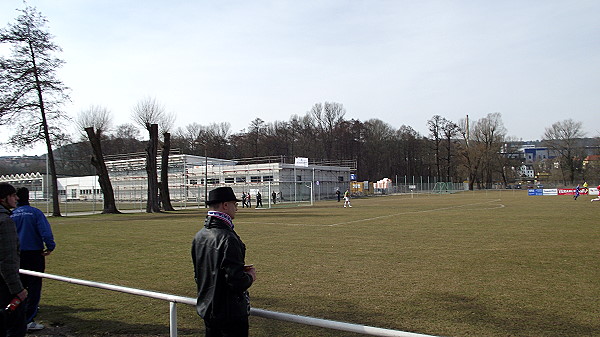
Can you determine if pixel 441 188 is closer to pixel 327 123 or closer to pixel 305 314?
pixel 327 123

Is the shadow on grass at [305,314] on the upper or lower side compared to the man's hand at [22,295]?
lower

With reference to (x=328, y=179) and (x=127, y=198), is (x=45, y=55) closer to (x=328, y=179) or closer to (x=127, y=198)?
(x=127, y=198)

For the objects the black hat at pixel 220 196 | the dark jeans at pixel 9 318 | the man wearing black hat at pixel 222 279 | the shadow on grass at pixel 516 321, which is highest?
the black hat at pixel 220 196

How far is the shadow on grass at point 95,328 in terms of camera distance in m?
6.29

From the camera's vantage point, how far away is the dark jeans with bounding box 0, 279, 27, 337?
484 centimetres

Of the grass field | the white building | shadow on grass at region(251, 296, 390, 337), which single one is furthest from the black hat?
the white building

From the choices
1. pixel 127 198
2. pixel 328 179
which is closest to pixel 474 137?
pixel 328 179

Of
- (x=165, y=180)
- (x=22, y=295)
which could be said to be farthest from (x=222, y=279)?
(x=165, y=180)

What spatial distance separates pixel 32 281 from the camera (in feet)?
21.1

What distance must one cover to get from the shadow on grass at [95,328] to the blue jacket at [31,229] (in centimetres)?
118

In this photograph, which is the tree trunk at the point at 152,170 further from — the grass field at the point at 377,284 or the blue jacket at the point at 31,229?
the blue jacket at the point at 31,229

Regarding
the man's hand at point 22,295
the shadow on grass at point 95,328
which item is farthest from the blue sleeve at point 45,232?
the man's hand at point 22,295

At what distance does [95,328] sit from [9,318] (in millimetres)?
1855

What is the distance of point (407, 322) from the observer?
21.2 ft
